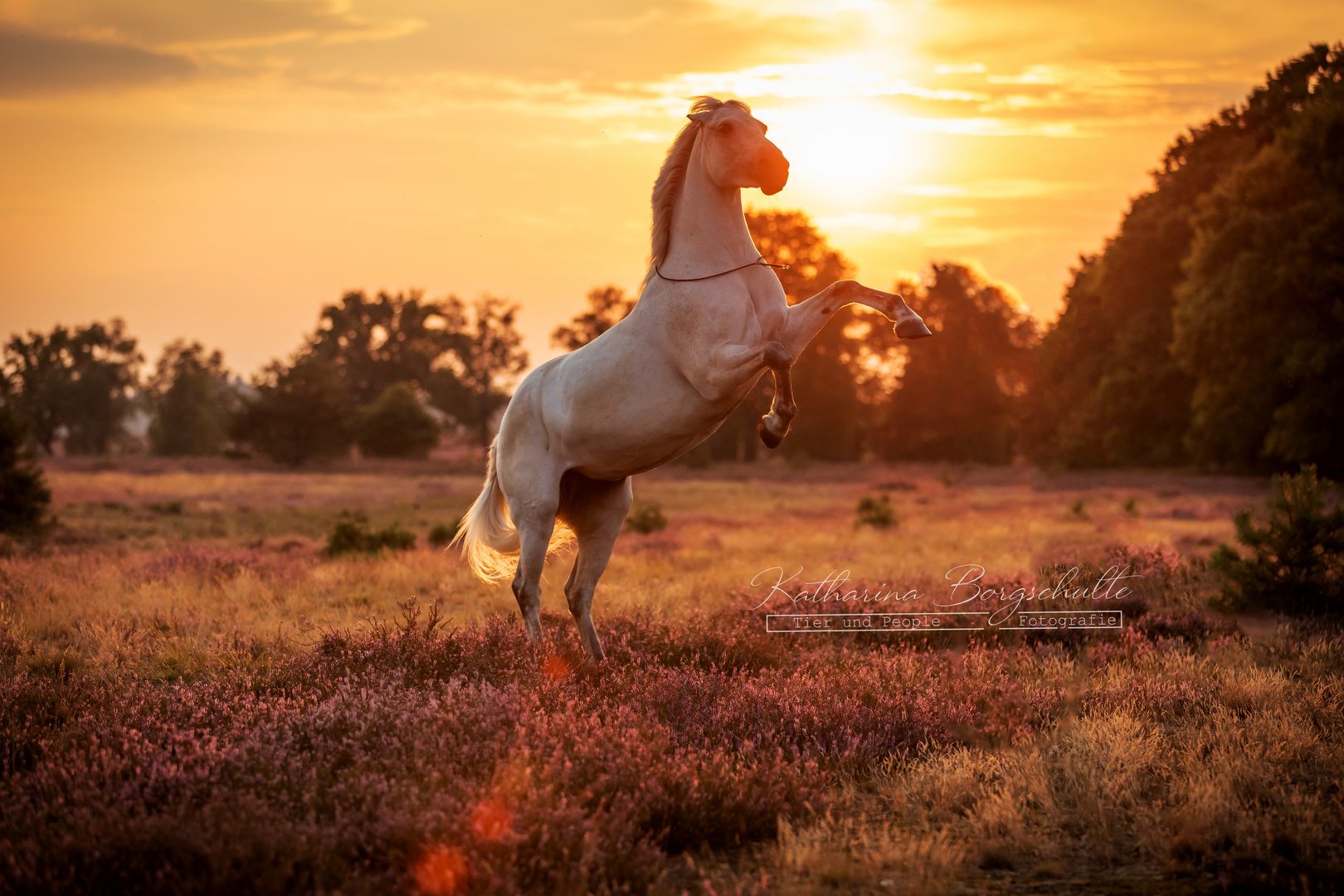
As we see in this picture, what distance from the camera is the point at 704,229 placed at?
19.9 ft

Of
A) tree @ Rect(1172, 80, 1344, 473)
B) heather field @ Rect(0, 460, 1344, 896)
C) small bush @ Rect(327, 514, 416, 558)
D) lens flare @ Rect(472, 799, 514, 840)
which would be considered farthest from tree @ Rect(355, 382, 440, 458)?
lens flare @ Rect(472, 799, 514, 840)

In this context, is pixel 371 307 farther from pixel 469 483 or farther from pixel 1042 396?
pixel 1042 396

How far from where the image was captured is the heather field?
3.82 m

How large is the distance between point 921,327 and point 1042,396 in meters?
49.4

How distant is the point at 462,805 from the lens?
4020mm

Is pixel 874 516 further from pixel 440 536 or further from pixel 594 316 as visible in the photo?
pixel 594 316

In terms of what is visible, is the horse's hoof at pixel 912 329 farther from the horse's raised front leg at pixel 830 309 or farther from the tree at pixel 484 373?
the tree at pixel 484 373

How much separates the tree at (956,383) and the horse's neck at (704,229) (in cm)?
6039

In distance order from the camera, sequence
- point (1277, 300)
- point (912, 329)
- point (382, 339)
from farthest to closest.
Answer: point (382, 339)
point (1277, 300)
point (912, 329)

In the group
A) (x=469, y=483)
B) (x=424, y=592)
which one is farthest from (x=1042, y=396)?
(x=424, y=592)

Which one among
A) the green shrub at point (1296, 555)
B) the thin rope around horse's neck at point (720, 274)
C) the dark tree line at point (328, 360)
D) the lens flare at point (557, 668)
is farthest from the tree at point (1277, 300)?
the dark tree line at point (328, 360)

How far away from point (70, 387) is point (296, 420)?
168 feet

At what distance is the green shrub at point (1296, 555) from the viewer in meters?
9.15

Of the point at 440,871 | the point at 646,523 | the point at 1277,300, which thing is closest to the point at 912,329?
the point at 440,871
